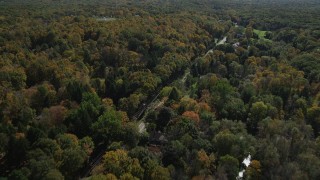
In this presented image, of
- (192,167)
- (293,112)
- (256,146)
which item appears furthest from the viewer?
(293,112)

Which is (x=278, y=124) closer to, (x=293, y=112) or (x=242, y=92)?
(x=293, y=112)

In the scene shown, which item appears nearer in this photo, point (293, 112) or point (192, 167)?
point (192, 167)

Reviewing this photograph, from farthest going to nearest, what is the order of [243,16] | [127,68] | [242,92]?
[243,16]
[127,68]
[242,92]

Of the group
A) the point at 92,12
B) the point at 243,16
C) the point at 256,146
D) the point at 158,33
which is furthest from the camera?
the point at 243,16

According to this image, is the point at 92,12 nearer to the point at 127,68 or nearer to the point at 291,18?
the point at 127,68

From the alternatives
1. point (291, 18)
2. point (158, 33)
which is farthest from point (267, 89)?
point (291, 18)

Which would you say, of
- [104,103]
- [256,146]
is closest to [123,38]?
[104,103]
